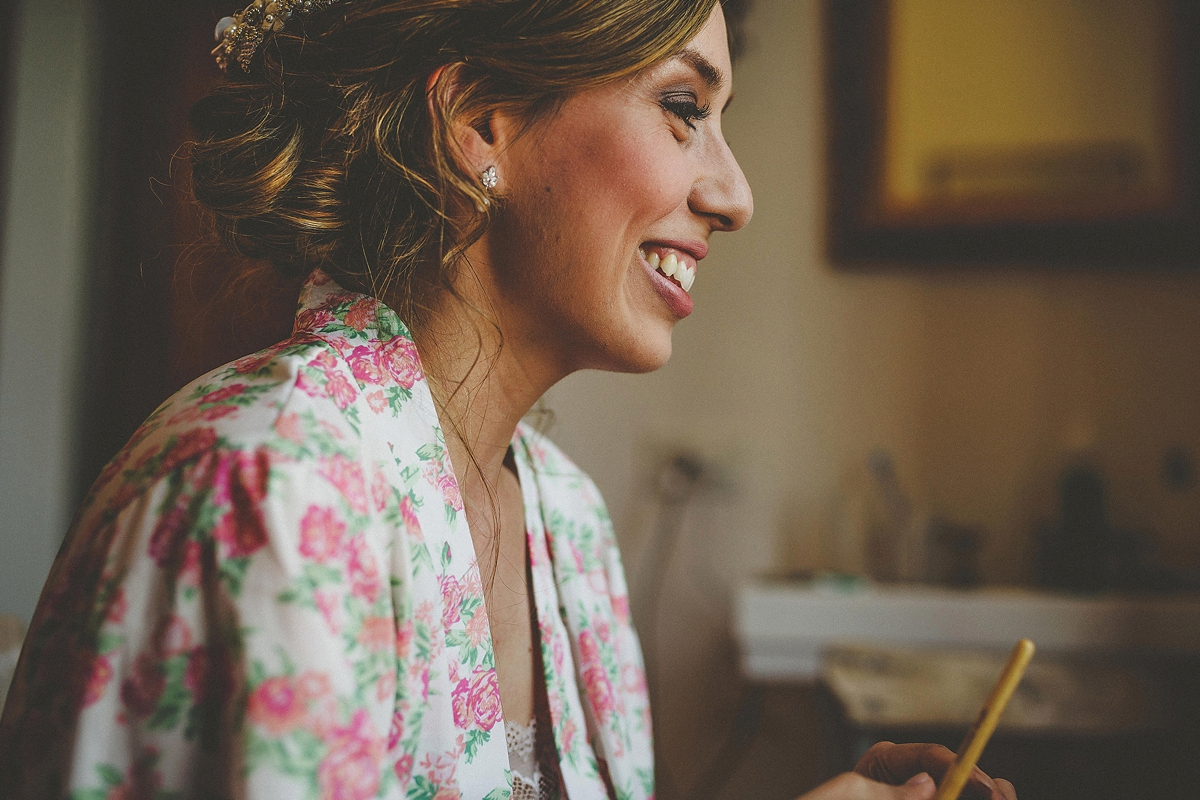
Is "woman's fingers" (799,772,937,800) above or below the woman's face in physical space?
below

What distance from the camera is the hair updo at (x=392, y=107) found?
23.5 inches

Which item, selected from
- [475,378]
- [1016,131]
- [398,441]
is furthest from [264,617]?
[1016,131]

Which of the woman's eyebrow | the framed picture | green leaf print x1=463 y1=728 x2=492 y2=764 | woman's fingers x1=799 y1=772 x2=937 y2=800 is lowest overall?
green leaf print x1=463 y1=728 x2=492 y2=764

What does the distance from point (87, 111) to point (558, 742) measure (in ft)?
6.26

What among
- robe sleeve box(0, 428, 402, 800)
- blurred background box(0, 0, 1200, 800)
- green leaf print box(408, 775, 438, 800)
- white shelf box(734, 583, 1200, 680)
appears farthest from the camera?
blurred background box(0, 0, 1200, 800)

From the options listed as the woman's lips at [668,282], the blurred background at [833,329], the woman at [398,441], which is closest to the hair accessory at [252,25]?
the woman at [398,441]

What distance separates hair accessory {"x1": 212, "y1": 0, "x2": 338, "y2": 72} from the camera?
24.5 inches

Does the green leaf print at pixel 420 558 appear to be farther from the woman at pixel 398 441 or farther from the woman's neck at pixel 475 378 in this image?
the woman's neck at pixel 475 378

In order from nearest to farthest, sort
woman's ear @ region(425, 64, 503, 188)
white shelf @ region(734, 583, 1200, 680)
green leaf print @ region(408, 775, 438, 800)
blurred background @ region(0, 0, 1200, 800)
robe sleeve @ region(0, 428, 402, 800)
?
1. robe sleeve @ region(0, 428, 402, 800)
2. green leaf print @ region(408, 775, 438, 800)
3. woman's ear @ region(425, 64, 503, 188)
4. white shelf @ region(734, 583, 1200, 680)
5. blurred background @ region(0, 0, 1200, 800)

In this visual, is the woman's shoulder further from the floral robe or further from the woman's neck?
the woman's neck

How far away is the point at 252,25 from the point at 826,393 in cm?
159

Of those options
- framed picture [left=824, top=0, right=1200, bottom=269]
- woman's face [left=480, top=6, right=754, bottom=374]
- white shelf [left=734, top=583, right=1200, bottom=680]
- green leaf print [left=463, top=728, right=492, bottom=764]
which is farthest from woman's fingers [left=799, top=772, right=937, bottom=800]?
framed picture [left=824, top=0, right=1200, bottom=269]

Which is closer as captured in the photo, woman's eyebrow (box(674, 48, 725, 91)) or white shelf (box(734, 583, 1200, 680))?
woman's eyebrow (box(674, 48, 725, 91))

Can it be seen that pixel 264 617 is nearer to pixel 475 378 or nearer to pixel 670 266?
pixel 475 378
